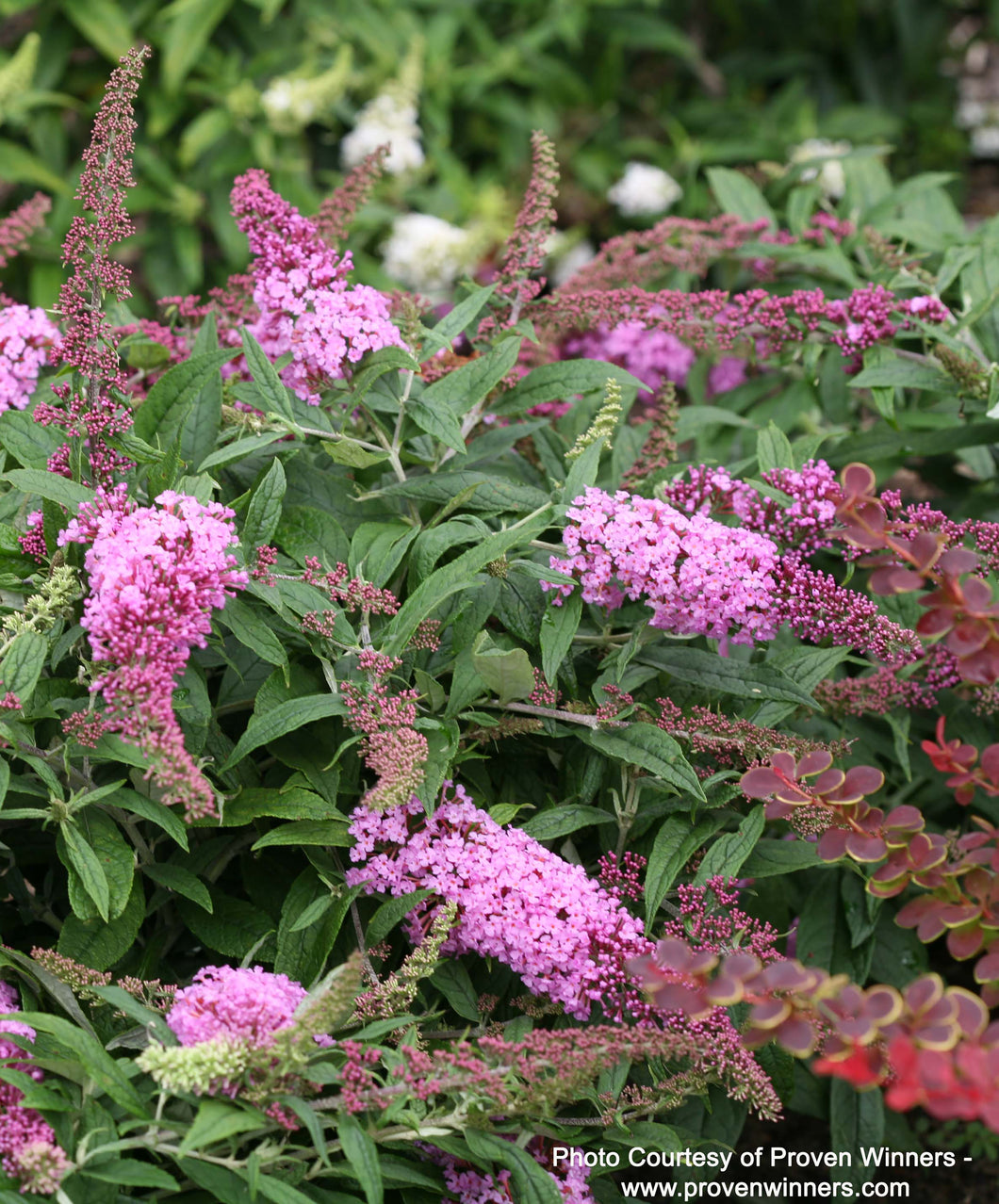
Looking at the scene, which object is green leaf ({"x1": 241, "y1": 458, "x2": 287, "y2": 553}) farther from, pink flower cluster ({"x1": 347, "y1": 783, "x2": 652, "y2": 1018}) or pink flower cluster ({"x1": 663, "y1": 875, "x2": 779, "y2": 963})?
pink flower cluster ({"x1": 663, "y1": 875, "x2": 779, "y2": 963})

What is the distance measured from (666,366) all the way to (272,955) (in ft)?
5.87

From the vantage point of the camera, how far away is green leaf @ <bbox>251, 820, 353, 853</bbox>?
5.30 ft

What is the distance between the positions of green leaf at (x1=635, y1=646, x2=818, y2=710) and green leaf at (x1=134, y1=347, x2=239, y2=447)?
2.64 ft

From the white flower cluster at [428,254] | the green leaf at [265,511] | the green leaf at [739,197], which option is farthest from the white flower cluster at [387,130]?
the green leaf at [265,511]

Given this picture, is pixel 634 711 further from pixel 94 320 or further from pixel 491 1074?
pixel 94 320

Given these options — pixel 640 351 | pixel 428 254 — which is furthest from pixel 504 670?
pixel 428 254

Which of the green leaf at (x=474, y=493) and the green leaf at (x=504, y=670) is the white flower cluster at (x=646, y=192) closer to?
the green leaf at (x=474, y=493)

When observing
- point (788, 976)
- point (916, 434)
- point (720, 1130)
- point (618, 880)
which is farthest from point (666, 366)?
point (788, 976)

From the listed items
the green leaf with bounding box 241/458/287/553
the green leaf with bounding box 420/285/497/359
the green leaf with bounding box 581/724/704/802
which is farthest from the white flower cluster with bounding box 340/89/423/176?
the green leaf with bounding box 581/724/704/802

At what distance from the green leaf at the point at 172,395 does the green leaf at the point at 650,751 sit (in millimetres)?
808

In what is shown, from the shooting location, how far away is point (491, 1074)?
4.53ft

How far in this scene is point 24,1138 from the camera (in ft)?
4.50

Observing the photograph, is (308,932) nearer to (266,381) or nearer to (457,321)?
(266,381)

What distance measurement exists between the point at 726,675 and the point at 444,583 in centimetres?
47
